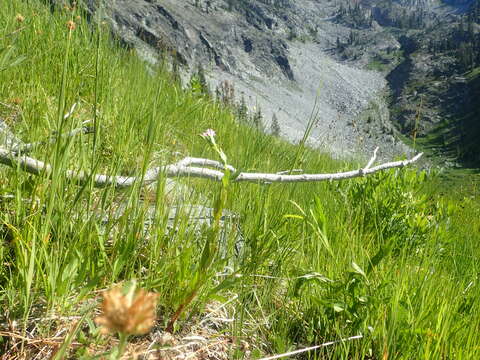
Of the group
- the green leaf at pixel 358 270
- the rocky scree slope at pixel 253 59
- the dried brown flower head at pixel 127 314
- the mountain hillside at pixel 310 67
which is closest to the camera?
the dried brown flower head at pixel 127 314

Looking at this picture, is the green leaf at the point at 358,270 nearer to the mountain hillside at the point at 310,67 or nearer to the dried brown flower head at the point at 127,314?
the dried brown flower head at the point at 127,314

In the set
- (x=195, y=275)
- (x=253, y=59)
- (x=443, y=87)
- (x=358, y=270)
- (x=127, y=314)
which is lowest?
(x=195, y=275)

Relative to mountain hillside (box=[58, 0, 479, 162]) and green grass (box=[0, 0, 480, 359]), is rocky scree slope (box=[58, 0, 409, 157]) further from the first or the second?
green grass (box=[0, 0, 480, 359])

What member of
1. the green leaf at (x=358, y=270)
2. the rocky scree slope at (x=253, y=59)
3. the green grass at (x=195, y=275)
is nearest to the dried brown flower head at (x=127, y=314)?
the green grass at (x=195, y=275)

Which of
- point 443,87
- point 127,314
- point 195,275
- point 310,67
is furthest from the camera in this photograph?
point 310,67

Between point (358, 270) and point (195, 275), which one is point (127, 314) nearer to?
point (195, 275)

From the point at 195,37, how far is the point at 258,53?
30165mm

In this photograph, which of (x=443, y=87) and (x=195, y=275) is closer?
(x=195, y=275)

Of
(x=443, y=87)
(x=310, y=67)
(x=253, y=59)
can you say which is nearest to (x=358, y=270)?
(x=443, y=87)

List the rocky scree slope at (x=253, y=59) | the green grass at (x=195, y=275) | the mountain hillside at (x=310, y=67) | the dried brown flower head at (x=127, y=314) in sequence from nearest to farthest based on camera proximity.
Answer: the dried brown flower head at (x=127, y=314) < the green grass at (x=195, y=275) < the rocky scree slope at (x=253, y=59) < the mountain hillside at (x=310, y=67)

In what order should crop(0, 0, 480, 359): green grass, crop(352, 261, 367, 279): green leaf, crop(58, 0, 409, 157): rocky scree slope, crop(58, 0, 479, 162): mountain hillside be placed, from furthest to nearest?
crop(58, 0, 479, 162): mountain hillside → crop(58, 0, 409, 157): rocky scree slope → crop(352, 261, 367, 279): green leaf → crop(0, 0, 480, 359): green grass

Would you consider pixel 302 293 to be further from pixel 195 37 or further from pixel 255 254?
pixel 195 37

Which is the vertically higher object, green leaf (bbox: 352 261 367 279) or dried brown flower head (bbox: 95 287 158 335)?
dried brown flower head (bbox: 95 287 158 335)

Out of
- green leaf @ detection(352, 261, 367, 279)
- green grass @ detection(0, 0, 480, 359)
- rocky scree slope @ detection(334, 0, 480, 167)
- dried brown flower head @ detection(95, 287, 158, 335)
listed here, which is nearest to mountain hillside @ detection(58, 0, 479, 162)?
rocky scree slope @ detection(334, 0, 480, 167)
